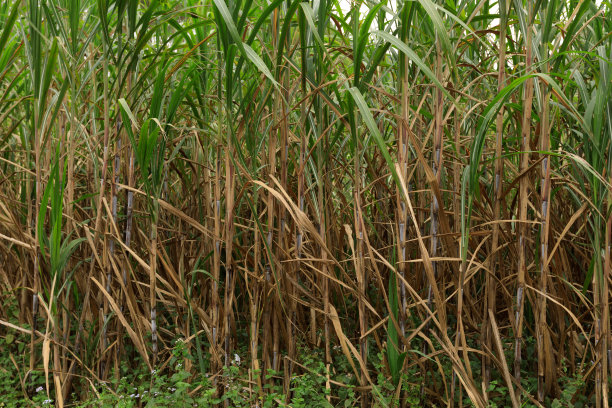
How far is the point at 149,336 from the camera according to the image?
185 cm

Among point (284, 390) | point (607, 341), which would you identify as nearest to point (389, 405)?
point (284, 390)

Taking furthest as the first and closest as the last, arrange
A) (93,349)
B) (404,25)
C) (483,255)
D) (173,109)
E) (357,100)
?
(483,255), (93,349), (173,109), (404,25), (357,100)

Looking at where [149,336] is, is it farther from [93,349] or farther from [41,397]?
[41,397]

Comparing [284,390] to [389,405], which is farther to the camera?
[284,390]

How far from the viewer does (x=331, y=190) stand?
69.7 inches

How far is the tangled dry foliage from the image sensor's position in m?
1.40

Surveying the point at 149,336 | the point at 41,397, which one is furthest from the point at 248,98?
the point at 41,397

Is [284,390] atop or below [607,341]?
below

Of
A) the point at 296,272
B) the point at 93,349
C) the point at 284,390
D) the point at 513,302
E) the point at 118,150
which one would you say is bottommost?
the point at 284,390

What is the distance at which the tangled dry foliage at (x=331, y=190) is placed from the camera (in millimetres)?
1398

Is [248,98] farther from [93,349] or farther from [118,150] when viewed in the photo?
[93,349]

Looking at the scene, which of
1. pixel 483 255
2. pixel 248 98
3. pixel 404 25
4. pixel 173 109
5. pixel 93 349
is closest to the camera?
pixel 404 25

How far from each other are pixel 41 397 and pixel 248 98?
3.57ft

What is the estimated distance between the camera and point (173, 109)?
1511 mm
